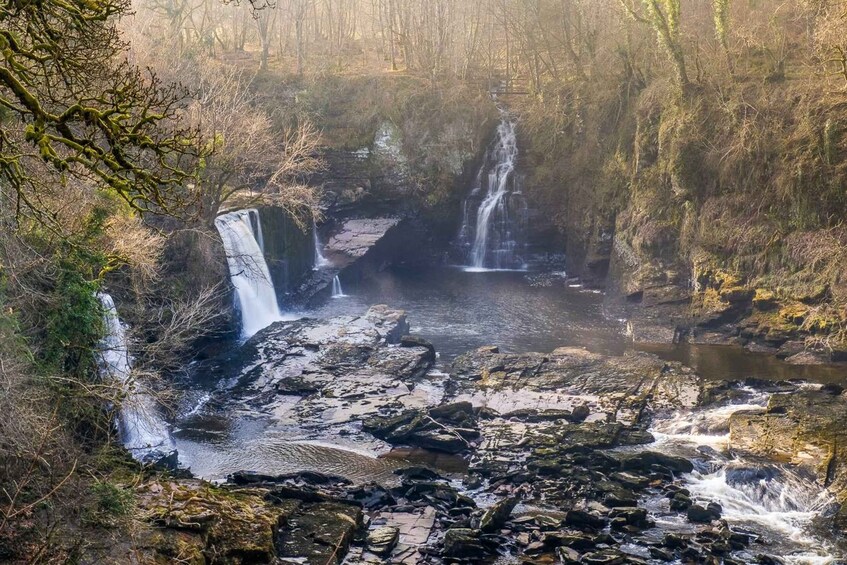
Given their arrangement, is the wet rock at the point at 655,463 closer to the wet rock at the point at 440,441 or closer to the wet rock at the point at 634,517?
the wet rock at the point at 634,517

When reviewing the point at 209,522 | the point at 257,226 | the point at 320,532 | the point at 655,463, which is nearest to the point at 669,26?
the point at 257,226

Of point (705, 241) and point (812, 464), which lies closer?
point (812, 464)

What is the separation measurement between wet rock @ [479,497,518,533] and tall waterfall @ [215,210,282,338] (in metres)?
14.9

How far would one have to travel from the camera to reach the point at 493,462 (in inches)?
762

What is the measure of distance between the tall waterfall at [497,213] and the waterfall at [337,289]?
23.9 ft

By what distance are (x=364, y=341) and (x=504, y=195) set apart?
50.4 ft

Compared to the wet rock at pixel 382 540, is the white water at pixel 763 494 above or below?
below

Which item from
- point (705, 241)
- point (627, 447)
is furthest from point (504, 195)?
point (627, 447)

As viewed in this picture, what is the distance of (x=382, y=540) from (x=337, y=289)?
21.9m

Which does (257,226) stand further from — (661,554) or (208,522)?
(661,554)

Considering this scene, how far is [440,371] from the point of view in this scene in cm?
2619

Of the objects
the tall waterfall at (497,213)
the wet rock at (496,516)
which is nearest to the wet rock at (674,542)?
the wet rock at (496,516)

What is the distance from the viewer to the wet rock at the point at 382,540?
50.0ft

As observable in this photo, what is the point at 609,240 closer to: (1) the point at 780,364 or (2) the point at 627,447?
(1) the point at 780,364
